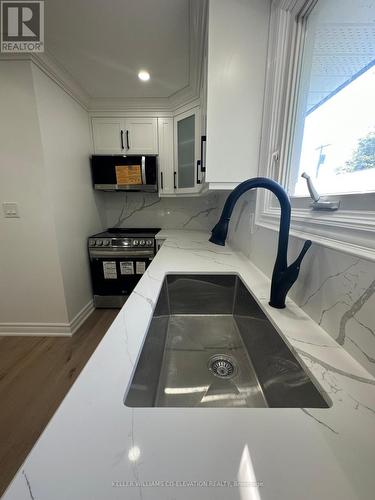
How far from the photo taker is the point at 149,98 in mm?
2062

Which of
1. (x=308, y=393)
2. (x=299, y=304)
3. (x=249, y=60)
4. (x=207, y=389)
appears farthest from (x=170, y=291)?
(x=249, y=60)

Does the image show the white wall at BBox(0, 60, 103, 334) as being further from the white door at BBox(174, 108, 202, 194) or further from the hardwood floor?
the white door at BBox(174, 108, 202, 194)

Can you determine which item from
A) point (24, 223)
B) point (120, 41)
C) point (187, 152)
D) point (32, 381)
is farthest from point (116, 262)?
point (120, 41)

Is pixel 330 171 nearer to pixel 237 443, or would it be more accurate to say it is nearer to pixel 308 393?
pixel 308 393

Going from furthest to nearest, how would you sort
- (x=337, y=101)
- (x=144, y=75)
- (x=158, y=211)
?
(x=158, y=211)
(x=144, y=75)
(x=337, y=101)

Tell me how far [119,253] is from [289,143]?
1.79m

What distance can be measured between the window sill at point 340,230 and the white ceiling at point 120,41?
1375 mm

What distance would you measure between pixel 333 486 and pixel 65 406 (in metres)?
0.39

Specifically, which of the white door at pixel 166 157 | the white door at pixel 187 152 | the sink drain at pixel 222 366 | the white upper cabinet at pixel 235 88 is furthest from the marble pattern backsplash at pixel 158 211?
the sink drain at pixel 222 366

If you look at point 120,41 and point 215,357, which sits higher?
point 120,41

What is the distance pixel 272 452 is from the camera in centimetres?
26

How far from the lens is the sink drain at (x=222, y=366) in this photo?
662mm

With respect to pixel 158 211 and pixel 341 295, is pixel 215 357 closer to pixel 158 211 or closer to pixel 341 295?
pixel 341 295

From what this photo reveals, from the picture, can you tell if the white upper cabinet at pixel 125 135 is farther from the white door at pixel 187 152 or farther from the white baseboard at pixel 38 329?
the white baseboard at pixel 38 329
